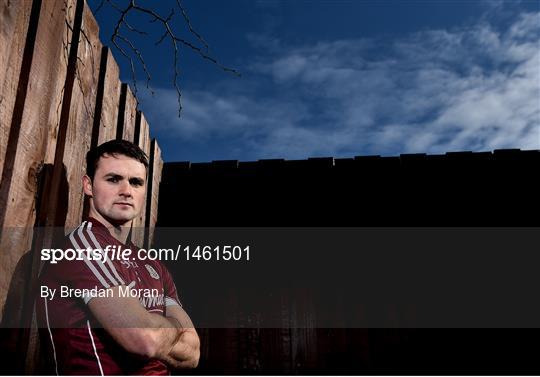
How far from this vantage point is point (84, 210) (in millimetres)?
2420

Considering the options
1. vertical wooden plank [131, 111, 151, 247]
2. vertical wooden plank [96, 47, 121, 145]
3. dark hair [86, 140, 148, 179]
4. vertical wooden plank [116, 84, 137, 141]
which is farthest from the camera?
vertical wooden plank [131, 111, 151, 247]

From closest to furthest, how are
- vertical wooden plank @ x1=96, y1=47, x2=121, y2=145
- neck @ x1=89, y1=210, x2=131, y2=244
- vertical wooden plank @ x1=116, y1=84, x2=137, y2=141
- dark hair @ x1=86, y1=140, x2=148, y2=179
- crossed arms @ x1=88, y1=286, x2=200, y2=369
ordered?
crossed arms @ x1=88, y1=286, x2=200, y2=369, neck @ x1=89, y1=210, x2=131, y2=244, dark hair @ x1=86, y1=140, x2=148, y2=179, vertical wooden plank @ x1=96, y1=47, x2=121, y2=145, vertical wooden plank @ x1=116, y1=84, x2=137, y2=141

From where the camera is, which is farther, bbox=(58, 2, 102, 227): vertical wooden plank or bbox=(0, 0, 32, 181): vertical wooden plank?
bbox=(58, 2, 102, 227): vertical wooden plank

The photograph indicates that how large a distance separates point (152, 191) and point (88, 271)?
86.8 inches

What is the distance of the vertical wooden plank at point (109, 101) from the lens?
8.61ft

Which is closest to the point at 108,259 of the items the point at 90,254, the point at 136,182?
the point at 90,254

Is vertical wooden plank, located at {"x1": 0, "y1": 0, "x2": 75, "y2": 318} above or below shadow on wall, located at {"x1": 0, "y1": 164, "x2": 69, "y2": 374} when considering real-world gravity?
above

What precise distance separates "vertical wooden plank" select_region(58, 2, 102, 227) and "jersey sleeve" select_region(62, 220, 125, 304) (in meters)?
0.41

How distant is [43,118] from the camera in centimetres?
194

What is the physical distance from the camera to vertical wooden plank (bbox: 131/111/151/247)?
326cm

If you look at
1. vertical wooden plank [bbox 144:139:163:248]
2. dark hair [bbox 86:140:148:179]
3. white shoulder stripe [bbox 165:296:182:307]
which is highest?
vertical wooden plank [bbox 144:139:163:248]

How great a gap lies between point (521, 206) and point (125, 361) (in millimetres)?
3659

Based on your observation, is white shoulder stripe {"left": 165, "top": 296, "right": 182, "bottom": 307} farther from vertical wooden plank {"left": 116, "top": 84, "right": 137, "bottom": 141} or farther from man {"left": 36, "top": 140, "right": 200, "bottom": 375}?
vertical wooden plank {"left": 116, "top": 84, "right": 137, "bottom": 141}

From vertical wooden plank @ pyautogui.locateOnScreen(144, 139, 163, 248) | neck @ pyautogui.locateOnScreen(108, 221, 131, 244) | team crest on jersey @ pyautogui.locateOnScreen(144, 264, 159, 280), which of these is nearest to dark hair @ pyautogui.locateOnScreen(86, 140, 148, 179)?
neck @ pyautogui.locateOnScreen(108, 221, 131, 244)
